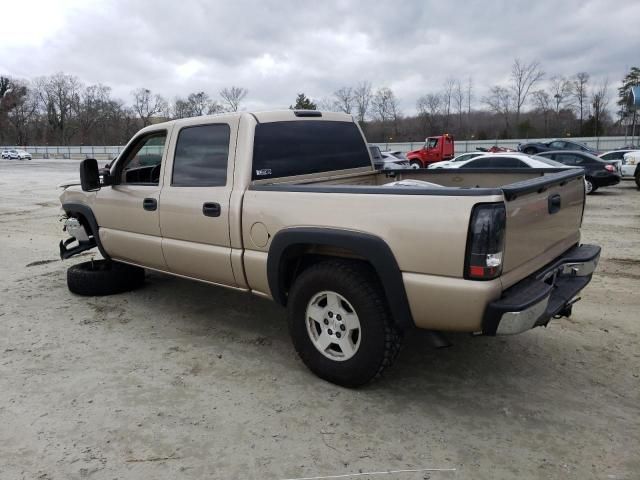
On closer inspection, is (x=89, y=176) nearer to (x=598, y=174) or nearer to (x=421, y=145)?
(x=598, y=174)

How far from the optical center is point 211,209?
411 centimetres

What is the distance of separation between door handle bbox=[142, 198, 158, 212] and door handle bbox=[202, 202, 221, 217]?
73 cm

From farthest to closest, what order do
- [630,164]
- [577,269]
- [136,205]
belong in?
[630,164]
[136,205]
[577,269]

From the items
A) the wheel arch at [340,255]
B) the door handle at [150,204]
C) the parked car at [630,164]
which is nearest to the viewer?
the wheel arch at [340,255]

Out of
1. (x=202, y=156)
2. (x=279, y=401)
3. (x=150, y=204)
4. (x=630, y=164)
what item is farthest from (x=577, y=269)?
(x=630, y=164)

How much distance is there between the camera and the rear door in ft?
13.4

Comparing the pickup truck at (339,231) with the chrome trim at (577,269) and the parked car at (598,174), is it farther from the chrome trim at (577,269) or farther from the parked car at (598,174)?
the parked car at (598,174)

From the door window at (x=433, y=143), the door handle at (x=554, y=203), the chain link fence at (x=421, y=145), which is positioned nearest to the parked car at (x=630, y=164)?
the door window at (x=433, y=143)

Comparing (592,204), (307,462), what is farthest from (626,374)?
(592,204)

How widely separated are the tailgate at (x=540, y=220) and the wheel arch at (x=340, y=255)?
63 cm

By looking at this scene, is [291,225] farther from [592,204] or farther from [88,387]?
[592,204]

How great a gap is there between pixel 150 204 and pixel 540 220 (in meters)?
3.28

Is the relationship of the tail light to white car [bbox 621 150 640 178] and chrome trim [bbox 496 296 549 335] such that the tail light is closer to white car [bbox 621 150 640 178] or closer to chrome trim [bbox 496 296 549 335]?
chrome trim [bbox 496 296 549 335]

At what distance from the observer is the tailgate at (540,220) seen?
2.99 m
